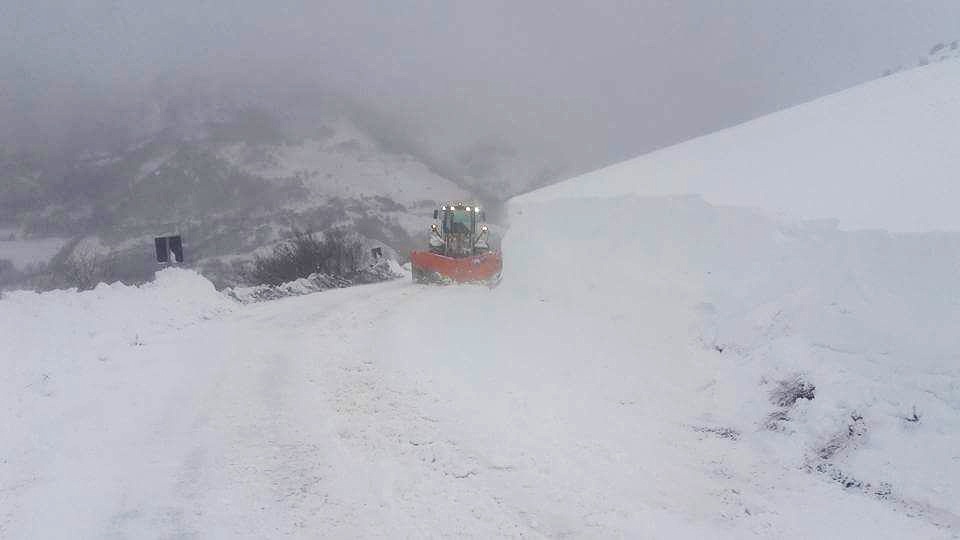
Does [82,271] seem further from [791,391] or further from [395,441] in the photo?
[791,391]

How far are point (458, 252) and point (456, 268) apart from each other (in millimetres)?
2499

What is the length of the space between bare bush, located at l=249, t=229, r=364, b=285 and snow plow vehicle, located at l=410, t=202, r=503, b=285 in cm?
526

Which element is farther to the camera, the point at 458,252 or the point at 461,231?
the point at 461,231

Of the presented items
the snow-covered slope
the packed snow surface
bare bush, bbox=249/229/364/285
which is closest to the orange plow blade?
the snow-covered slope

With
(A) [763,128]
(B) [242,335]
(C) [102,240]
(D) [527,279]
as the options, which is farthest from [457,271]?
(C) [102,240]

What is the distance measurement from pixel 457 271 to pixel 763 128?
10689mm

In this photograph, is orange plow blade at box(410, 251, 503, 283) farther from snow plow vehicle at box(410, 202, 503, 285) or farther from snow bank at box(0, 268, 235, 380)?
snow bank at box(0, 268, 235, 380)

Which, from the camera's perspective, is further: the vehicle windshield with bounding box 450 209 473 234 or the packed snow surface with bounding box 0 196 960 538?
the vehicle windshield with bounding box 450 209 473 234

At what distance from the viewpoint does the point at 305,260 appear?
1085 inches

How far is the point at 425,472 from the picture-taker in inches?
219

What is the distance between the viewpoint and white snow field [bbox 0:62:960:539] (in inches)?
192

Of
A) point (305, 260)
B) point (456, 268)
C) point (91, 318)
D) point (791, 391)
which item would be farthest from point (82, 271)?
point (791, 391)

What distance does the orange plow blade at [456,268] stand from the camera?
19.7 m

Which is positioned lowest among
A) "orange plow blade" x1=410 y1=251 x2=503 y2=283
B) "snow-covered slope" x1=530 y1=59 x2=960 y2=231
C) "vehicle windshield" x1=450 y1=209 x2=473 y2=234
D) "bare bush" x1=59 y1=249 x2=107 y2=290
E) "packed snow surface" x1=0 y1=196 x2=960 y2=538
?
"bare bush" x1=59 y1=249 x2=107 y2=290
